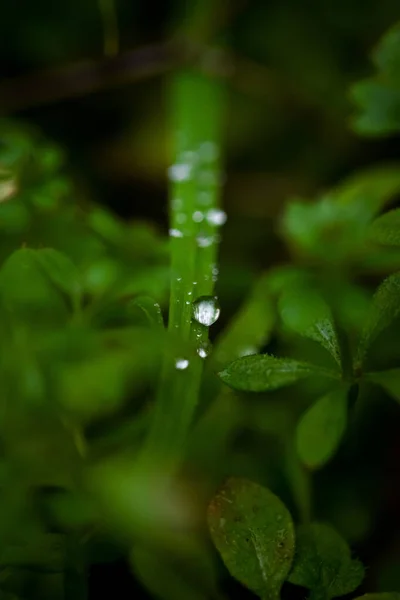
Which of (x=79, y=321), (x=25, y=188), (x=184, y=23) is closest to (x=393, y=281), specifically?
(x=79, y=321)

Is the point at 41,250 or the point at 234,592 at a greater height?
the point at 41,250

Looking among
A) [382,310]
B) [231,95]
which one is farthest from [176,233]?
[231,95]

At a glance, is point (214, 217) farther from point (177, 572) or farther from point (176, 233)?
point (177, 572)

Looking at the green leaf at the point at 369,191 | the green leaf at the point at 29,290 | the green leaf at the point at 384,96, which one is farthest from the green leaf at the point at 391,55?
the green leaf at the point at 29,290

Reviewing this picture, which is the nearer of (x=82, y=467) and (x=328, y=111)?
(x=82, y=467)

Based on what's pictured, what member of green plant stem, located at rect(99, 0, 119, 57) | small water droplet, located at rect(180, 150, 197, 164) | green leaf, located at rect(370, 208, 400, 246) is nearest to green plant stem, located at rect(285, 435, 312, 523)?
green leaf, located at rect(370, 208, 400, 246)

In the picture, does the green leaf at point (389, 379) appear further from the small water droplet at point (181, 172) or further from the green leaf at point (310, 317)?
the small water droplet at point (181, 172)

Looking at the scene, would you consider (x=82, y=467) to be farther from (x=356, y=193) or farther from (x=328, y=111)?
(x=328, y=111)
